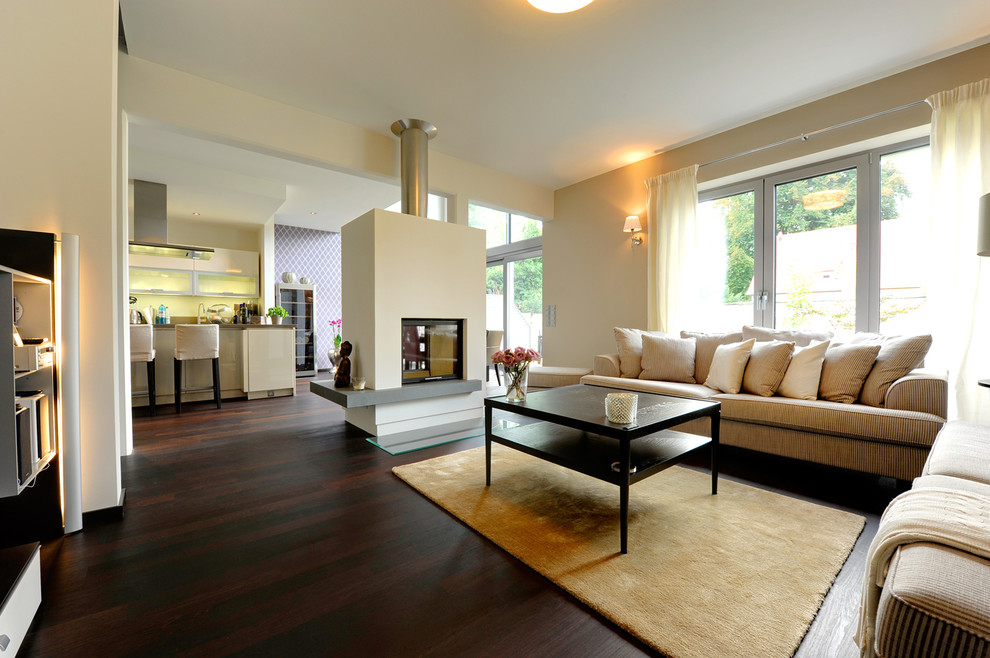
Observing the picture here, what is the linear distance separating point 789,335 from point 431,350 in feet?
9.86

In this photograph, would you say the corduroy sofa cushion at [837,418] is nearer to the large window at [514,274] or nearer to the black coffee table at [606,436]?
the black coffee table at [606,436]

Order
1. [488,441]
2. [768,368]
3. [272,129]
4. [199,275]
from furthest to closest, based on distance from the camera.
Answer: [199,275], [272,129], [768,368], [488,441]

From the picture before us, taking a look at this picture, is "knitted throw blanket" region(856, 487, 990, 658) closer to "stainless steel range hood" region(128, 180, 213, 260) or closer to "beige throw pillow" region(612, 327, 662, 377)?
"beige throw pillow" region(612, 327, 662, 377)

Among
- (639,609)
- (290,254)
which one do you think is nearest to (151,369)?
(290,254)

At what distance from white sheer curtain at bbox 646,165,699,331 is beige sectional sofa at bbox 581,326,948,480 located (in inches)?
25.3

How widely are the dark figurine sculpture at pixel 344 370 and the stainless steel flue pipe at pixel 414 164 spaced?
1.35 meters

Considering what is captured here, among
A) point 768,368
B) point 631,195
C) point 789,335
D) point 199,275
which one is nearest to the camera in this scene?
point 768,368

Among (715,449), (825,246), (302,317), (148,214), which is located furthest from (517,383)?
(302,317)

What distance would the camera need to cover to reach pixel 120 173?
283 cm

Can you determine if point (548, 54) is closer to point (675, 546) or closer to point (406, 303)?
point (406, 303)

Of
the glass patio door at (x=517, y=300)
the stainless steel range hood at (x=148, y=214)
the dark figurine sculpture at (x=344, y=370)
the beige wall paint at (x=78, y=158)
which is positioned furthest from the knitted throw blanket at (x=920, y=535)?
the stainless steel range hood at (x=148, y=214)

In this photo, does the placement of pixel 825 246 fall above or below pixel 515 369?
above

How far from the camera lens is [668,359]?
3703mm

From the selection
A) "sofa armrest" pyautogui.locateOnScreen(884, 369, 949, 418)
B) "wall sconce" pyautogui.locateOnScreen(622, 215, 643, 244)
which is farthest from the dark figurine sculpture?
"sofa armrest" pyautogui.locateOnScreen(884, 369, 949, 418)
